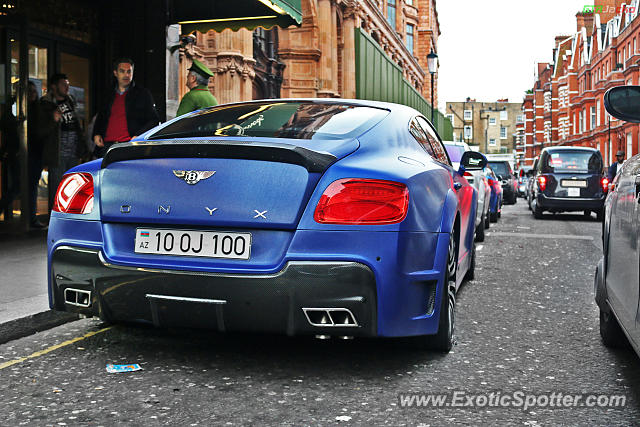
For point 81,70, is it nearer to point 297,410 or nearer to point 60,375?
point 60,375

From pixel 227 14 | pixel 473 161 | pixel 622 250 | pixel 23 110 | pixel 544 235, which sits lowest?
pixel 544 235

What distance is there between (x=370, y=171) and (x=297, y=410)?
1.14 metres

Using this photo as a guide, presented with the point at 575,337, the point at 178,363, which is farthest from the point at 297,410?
the point at 575,337

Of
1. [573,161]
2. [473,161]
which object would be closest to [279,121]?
[473,161]

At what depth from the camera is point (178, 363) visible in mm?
3814

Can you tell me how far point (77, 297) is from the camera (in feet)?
12.3

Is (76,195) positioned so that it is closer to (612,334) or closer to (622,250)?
(622,250)

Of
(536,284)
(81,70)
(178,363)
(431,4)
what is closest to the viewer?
(178,363)

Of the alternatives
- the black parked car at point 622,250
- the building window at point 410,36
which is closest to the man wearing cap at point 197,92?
the black parked car at point 622,250

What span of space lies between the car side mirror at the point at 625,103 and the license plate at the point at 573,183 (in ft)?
46.6

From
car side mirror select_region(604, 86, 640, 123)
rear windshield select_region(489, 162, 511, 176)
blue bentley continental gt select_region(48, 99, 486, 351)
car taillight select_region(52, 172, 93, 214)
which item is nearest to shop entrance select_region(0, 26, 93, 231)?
car taillight select_region(52, 172, 93, 214)

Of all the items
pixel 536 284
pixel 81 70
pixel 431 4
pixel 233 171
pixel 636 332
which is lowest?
pixel 536 284

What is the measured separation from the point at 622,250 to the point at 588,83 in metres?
81.8

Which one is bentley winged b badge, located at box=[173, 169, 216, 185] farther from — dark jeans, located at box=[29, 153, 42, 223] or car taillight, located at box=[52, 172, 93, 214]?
dark jeans, located at box=[29, 153, 42, 223]
